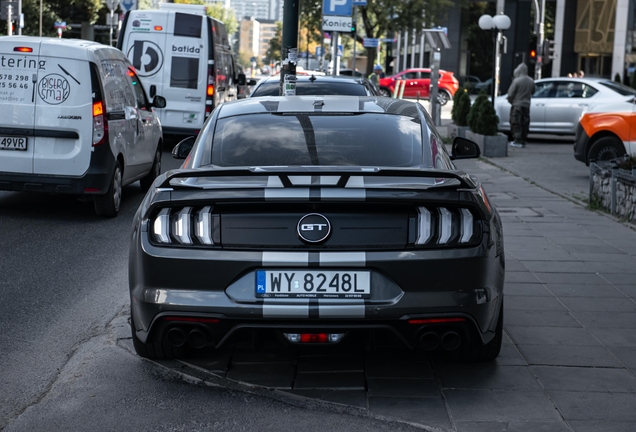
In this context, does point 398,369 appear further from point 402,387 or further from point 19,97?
point 19,97

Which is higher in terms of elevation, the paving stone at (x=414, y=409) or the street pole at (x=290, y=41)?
the street pole at (x=290, y=41)

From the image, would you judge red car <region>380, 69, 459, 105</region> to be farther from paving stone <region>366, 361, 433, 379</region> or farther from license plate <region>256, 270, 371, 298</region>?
license plate <region>256, 270, 371, 298</region>

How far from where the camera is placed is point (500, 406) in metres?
4.61

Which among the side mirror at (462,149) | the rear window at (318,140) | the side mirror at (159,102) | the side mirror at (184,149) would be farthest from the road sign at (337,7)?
the rear window at (318,140)

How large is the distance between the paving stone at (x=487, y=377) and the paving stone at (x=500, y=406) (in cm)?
8

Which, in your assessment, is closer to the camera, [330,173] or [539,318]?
[330,173]

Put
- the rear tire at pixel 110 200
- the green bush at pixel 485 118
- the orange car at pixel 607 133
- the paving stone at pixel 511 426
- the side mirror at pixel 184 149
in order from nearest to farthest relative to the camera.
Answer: the paving stone at pixel 511 426 < the side mirror at pixel 184 149 < the rear tire at pixel 110 200 < the orange car at pixel 607 133 < the green bush at pixel 485 118

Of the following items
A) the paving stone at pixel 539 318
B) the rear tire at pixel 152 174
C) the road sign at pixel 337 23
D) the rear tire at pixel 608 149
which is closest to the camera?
the paving stone at pixel 539 318

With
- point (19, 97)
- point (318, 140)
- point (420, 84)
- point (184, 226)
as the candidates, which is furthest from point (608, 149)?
point (420, 84)

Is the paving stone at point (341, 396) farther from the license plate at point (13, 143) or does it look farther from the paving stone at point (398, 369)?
the license plate at point (13, 143)

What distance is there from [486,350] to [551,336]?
886 mm

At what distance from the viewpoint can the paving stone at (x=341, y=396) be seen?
15.2ft

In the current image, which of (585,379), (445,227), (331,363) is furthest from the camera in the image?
(331,363)

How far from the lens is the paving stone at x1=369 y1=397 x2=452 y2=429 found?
4.39 meters
